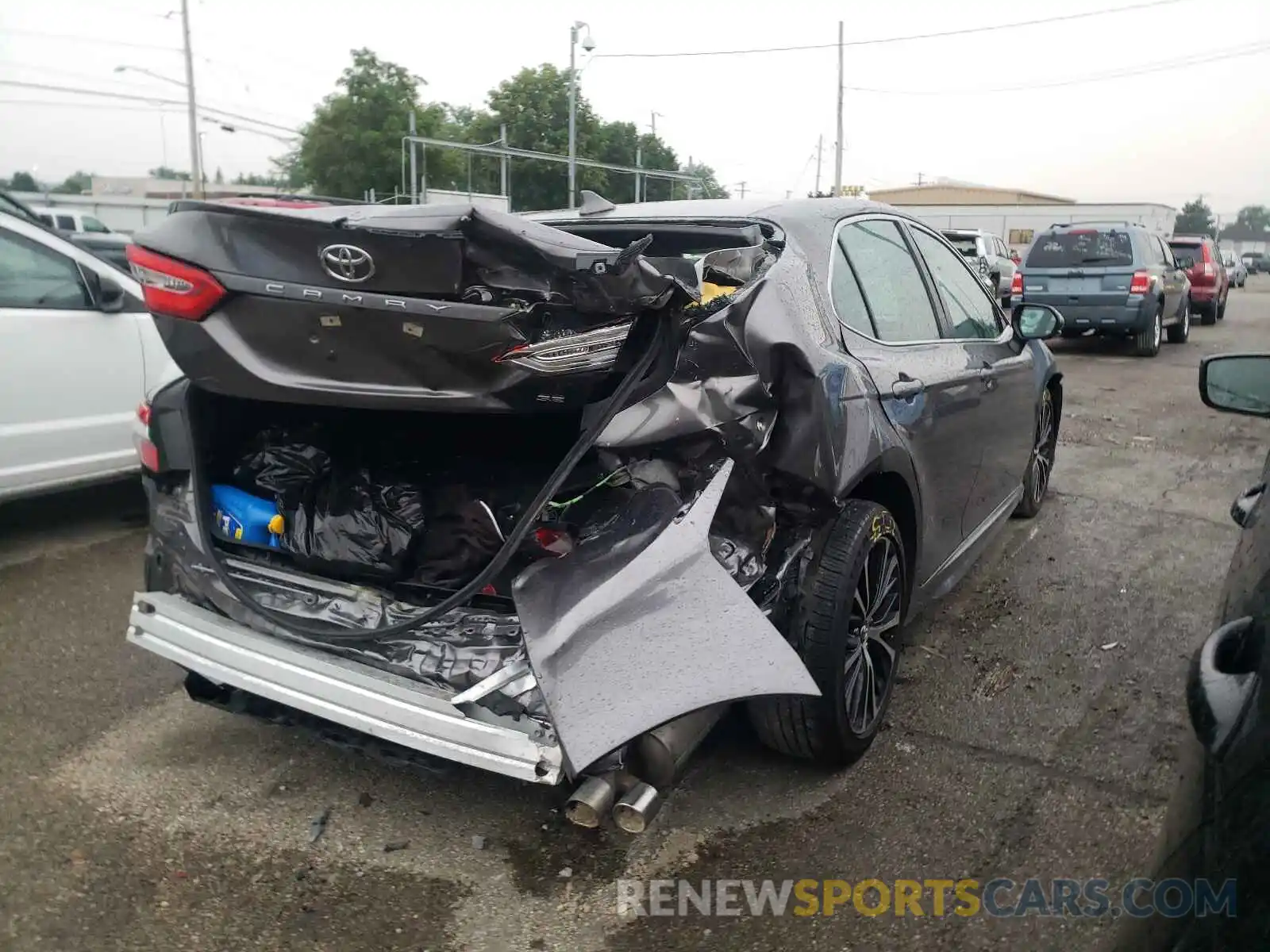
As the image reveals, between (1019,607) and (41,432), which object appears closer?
(1019,607)

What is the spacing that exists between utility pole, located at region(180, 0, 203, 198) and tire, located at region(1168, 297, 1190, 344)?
3395 cm

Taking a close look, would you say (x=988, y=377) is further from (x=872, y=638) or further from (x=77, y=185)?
(x=77, y=185)

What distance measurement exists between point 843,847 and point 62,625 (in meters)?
3.42

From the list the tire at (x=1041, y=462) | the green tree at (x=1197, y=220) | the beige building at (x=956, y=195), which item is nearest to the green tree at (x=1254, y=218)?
the green tree at (x=1197, y=220)

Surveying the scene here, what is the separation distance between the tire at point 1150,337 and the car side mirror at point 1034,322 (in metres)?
9.64

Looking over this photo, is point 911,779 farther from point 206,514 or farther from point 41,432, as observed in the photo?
point 41,432

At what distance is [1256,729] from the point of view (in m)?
1.14

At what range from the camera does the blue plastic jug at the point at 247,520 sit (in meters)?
3.02

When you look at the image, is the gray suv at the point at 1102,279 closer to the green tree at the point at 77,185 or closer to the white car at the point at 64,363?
the white car at the point at 64,363

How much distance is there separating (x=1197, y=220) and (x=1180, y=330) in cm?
10345

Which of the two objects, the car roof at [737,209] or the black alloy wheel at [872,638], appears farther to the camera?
the car roof at [737,209]

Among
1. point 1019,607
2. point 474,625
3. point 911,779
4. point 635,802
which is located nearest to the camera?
point 635,802

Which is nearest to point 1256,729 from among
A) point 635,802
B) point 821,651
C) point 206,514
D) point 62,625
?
point 635,802

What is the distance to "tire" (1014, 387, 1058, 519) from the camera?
18.2 feet
